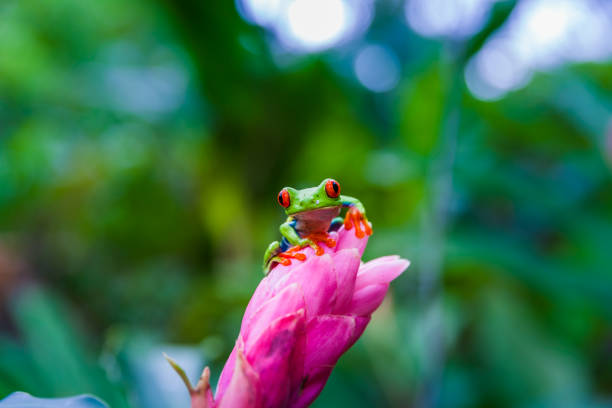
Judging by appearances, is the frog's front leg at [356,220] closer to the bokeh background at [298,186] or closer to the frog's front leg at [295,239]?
the frog's front leg at [295,239]

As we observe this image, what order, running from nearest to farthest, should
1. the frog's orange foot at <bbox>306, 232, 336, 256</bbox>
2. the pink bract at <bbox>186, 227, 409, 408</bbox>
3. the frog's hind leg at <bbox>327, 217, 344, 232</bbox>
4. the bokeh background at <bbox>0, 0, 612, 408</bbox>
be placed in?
the pink bract at <bbox>186, 227, 409, 408</bbox>, the frog's orange foot at <bbox>306, 232, 336, 256</bbox>, the frog's hind leg at <bbox>327, 217, 344, 232</bbox>, the bokeh background at <bbox>0, 0, 612, 408</bbox>

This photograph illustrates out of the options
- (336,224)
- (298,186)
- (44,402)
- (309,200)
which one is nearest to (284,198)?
(309,200)

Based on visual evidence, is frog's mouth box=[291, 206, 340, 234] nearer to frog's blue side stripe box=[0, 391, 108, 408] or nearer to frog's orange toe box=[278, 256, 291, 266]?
frog's orange toe box=[278, 256, 291, 266]

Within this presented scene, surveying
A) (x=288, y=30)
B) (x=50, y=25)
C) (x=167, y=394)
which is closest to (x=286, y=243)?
(x=167, y=394)

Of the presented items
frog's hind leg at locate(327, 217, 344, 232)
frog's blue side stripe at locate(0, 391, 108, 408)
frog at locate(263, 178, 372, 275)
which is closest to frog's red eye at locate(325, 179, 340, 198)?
frog at locate(263, 178, 372, 275)

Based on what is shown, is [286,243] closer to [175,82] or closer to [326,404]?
[326,404]

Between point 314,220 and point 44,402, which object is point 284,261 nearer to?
point 314,220
